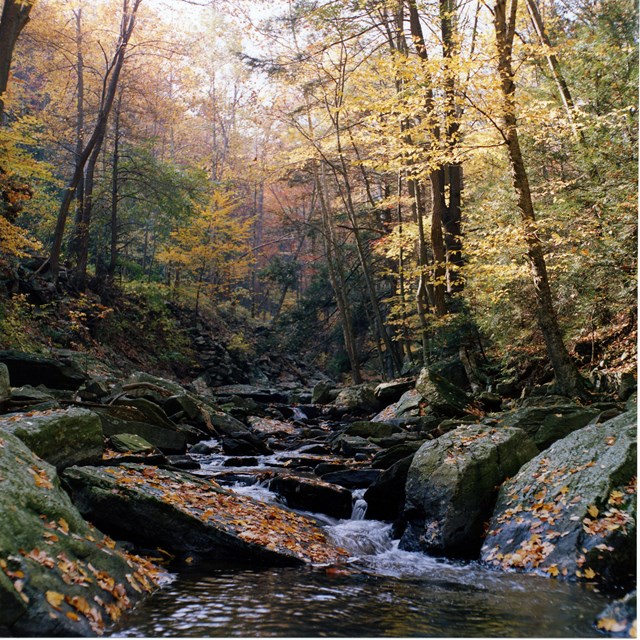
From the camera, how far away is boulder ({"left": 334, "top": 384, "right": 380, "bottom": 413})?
15.1 m

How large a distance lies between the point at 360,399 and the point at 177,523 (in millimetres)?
10551

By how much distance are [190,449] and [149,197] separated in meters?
11.4

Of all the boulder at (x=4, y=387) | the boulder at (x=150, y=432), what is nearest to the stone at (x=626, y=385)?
the boulder at (x=150, y=432)

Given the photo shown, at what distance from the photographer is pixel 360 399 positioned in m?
15.3

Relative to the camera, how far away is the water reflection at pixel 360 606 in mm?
3479

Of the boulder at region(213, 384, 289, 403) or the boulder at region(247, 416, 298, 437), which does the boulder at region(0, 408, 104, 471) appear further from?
the boulder at region(213, 384, 289, 403)

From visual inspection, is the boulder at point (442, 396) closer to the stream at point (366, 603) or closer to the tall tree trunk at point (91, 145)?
the stream at point (366, 603)

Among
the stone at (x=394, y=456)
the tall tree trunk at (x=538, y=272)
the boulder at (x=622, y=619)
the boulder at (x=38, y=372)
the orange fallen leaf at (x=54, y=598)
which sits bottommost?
the stone at (x=394, y=456)

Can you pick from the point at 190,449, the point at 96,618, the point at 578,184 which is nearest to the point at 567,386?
the point at 578,184

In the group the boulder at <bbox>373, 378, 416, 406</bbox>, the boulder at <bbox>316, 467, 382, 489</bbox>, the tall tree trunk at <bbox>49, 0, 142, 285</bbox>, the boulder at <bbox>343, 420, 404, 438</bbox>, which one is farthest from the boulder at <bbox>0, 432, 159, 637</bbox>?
the tall tree trunk at <bbox>49, 0, 142, 285</bbox>

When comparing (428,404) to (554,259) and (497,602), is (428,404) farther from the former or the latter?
(497,602)

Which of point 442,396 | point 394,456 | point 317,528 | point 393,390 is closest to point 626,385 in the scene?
point 442,396

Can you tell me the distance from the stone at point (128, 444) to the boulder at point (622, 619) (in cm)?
576

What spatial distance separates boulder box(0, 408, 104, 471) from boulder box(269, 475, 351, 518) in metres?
2.32
